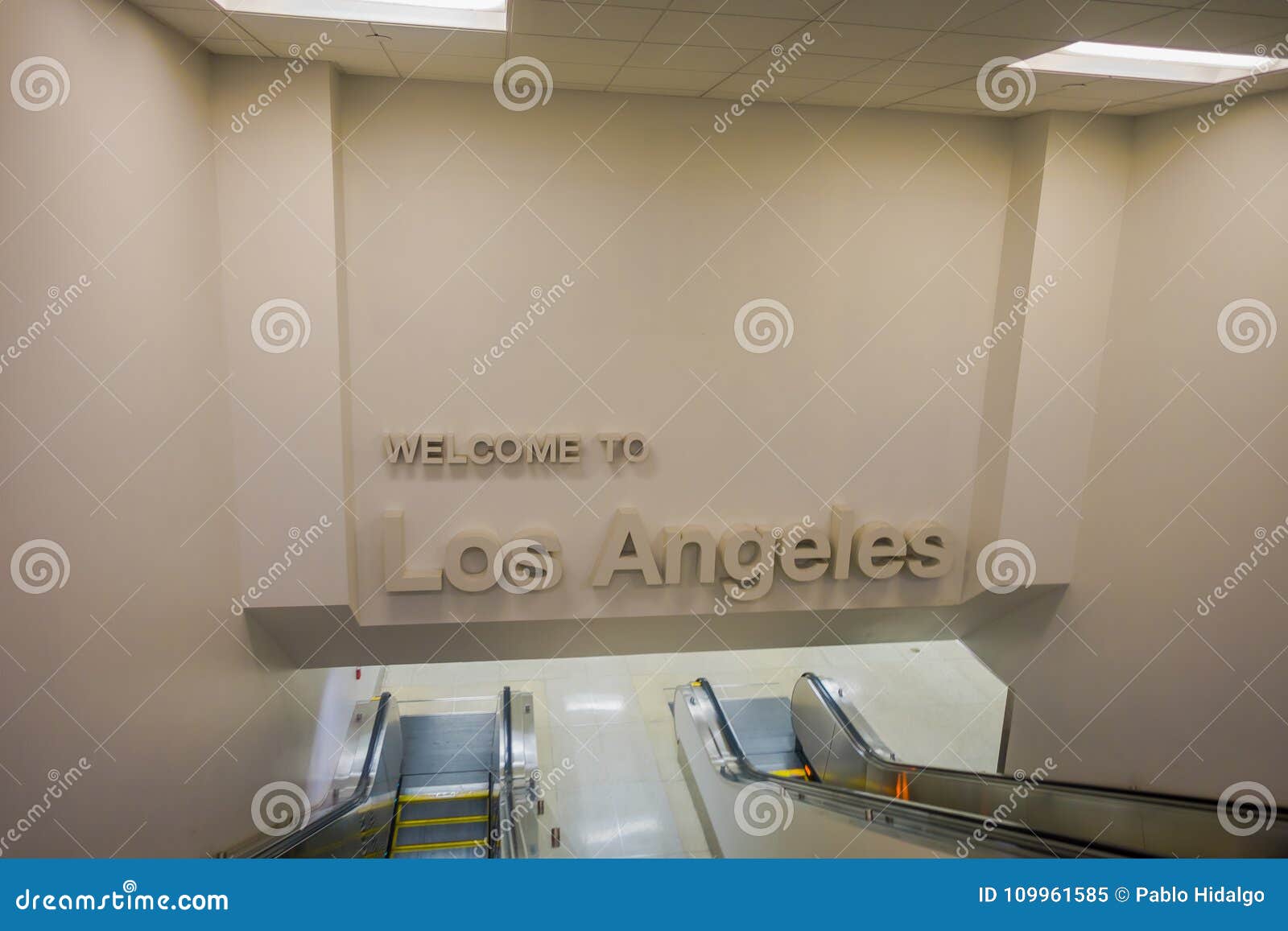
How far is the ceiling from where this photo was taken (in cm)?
327

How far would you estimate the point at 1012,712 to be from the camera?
595cm

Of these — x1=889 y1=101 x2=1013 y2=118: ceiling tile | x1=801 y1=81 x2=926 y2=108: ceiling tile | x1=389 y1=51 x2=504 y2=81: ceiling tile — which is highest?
x1=889 y1=101 x2=1013 y2=118: ceiling tile

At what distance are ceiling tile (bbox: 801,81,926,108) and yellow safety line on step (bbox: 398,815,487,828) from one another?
5977 millimetres

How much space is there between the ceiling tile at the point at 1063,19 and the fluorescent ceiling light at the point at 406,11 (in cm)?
228

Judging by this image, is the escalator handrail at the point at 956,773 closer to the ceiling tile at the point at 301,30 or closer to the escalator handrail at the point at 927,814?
the escalator handrail at the point at 927,814

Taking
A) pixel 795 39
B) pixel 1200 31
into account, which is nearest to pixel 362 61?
pixel 795 39

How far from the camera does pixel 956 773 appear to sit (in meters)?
5.14

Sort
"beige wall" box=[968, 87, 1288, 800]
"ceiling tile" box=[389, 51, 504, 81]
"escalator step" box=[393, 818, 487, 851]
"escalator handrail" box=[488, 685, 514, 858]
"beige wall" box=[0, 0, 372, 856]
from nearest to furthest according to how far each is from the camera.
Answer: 1. "beige wall" box=[0, 0, 372, 856]
2. "ceiling tile" box=[389, 51, 504, 81]
3. "beige wall" box=[968, 87, 1288, 800]
4. "escalator handrail" box=[488, 685, 514, 858]
5. "escalator step" box=[393, 818, 487, 851]

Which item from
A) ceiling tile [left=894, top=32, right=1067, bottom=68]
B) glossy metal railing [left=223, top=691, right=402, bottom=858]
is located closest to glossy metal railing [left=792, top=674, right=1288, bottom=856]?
ceiling tile [left=894, top=32, right=1067, bottom=68]

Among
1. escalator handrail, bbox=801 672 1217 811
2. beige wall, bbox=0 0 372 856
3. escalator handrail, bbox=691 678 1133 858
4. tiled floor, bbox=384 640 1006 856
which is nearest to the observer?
beige wall, bbox=0 0 372 856

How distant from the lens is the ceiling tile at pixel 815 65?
3910 mm

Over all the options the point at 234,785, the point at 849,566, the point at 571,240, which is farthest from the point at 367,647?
the point at 849,566

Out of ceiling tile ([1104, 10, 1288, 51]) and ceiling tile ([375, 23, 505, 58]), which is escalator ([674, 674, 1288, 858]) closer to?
ceiling tile ([1104, 10, 1288, 51])

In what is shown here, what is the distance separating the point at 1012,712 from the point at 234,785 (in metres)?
5.65
